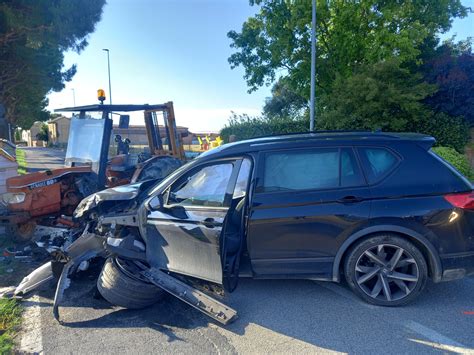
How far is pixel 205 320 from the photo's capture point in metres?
3.40

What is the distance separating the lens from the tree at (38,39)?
11039 mm

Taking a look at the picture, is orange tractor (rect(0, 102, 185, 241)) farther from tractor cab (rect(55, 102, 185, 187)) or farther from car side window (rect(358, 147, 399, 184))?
car side window (rect(358, 147, 399, 184))

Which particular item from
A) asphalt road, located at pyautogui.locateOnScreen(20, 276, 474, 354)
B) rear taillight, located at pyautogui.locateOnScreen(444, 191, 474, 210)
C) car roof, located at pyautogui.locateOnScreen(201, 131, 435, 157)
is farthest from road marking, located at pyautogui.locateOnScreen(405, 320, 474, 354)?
car roof, located at pyautogui.locateOnScreen(201, 131, 435, 157)

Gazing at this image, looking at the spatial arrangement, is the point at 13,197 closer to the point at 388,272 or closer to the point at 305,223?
the point at 305,223

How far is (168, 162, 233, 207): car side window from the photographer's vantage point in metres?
3.62

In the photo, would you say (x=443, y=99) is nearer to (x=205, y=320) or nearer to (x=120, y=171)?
(x=120, y=171)

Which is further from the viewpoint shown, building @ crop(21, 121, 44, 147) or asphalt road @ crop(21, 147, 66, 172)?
building @ crop(21, 121, 44, 147)

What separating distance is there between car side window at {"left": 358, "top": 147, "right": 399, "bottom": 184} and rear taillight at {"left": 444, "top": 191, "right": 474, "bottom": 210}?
23.7 inches

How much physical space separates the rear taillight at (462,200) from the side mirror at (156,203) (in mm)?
2909

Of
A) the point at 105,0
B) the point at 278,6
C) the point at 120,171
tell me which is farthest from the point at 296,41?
the point at 120,171

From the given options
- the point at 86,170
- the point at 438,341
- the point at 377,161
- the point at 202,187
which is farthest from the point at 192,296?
the point at 86,170

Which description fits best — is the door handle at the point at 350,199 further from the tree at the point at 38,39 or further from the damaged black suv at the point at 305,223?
the tree at the point at 38,39

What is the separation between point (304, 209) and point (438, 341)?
159cm

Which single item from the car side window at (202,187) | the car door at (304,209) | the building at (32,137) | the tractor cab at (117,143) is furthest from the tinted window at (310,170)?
the building at (32,137)
